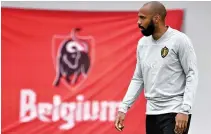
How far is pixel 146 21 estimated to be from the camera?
3248 mm

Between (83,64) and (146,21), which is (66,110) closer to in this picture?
(83,64)

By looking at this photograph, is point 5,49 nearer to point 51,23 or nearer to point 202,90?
point 51,23

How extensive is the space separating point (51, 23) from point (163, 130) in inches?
132

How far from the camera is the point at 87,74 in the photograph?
639 centimetres

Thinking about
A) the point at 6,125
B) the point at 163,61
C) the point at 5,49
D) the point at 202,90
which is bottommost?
the point at 6,125

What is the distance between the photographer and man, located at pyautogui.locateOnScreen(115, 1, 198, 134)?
10.4ft

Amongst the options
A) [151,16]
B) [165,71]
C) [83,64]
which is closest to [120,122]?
[165,71]

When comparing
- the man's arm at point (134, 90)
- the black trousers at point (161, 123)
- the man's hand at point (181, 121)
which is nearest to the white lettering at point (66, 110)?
the man's arm at point (134, 90)

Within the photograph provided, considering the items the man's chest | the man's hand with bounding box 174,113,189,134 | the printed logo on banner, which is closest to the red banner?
the printed logo on banner

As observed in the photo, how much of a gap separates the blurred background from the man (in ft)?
9.75

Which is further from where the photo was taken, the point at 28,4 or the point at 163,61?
the point at 28,4

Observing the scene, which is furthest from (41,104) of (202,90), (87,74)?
(202,90)

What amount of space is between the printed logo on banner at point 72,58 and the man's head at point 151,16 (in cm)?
312

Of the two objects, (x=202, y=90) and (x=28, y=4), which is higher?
(x=28, y=4)
